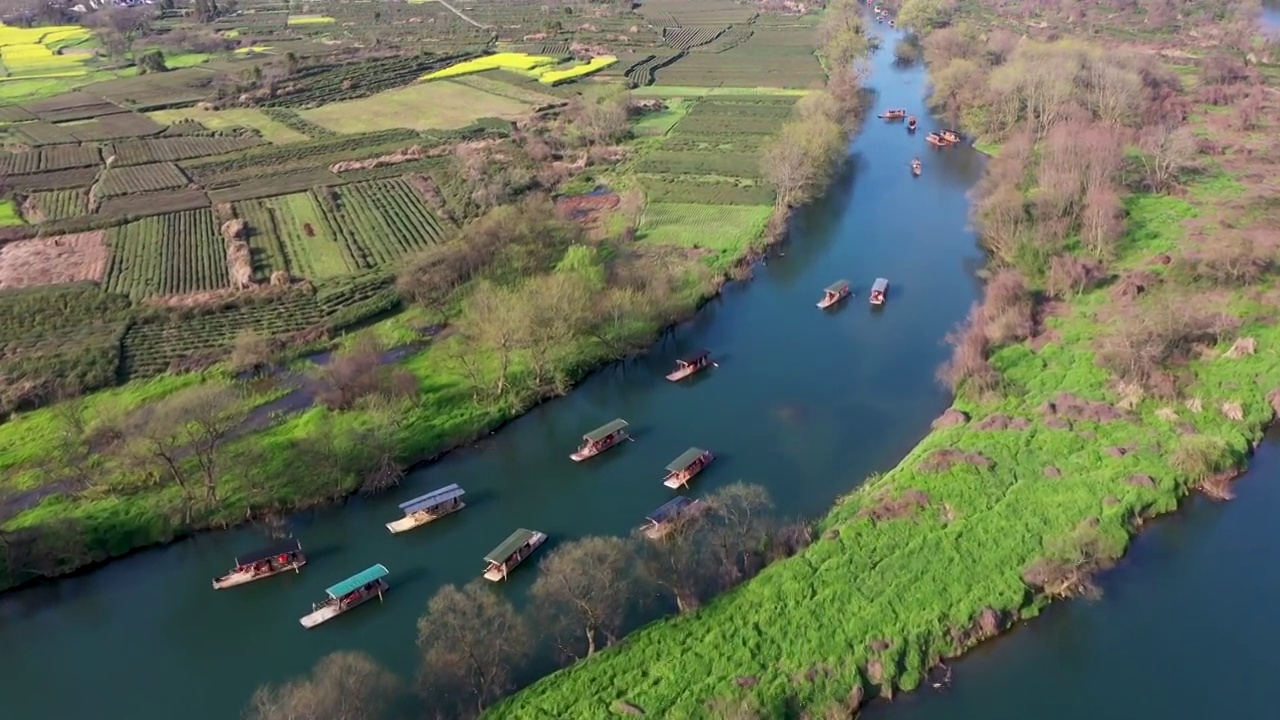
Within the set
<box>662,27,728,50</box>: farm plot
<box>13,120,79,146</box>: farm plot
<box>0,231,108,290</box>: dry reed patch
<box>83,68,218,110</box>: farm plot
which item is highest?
<box>662,27,728,50</box>: farm plot

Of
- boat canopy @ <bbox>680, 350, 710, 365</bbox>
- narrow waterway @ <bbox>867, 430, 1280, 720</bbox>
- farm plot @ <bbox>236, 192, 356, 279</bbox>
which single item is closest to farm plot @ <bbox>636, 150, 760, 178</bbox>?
farm plot @ <bbox>236, 192, 356, 279</bbox>

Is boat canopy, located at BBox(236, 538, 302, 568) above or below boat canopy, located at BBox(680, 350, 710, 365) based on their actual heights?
below

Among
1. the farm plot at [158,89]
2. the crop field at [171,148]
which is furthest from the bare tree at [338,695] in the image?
the farm plot at [158,89]

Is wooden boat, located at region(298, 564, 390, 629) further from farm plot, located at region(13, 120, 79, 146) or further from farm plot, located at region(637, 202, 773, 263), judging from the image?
farm plot, located at region(13, 120, 79, 146)

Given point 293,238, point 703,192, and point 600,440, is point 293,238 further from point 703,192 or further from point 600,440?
point 600,440

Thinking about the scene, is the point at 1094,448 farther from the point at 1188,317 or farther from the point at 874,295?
the point at 874,295

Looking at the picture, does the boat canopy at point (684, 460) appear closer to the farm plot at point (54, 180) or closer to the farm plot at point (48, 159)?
the farm plot at point (54, 180)

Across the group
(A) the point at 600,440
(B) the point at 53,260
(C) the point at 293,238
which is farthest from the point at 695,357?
(B) the point at 53,260
